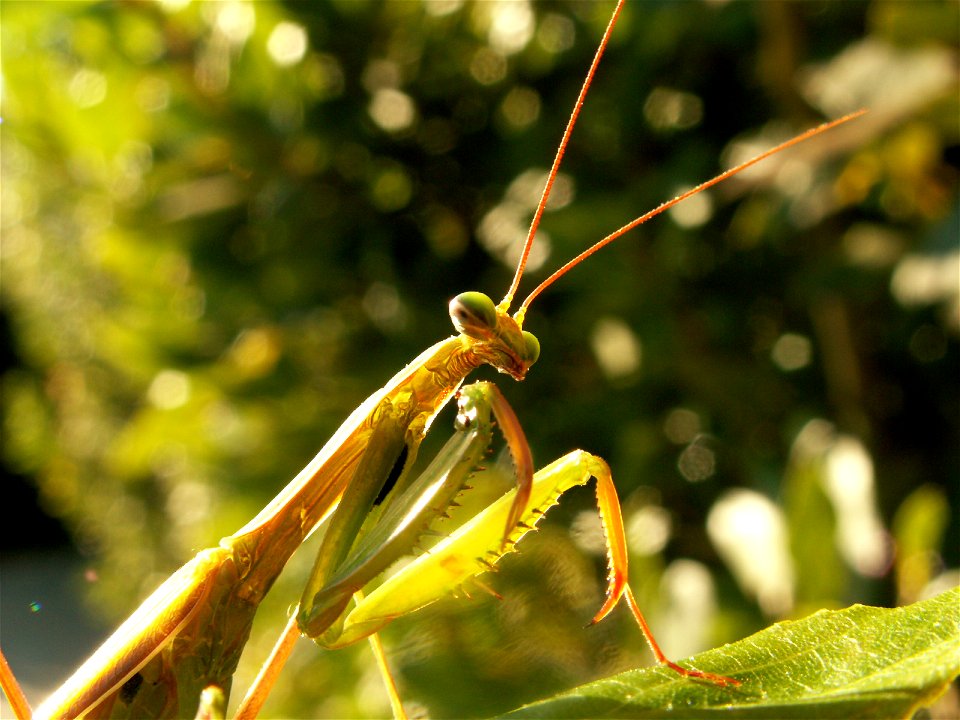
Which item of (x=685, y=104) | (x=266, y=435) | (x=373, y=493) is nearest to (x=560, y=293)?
(x=685, y=104)

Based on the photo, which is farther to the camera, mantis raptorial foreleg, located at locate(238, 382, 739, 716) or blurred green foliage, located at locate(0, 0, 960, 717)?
blurred green foliage, located at locate(0, 0, 960, 717)

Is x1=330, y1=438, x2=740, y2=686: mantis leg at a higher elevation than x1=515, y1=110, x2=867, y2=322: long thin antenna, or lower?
lower

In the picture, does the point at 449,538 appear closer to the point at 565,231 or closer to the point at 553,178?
the point at 553,178

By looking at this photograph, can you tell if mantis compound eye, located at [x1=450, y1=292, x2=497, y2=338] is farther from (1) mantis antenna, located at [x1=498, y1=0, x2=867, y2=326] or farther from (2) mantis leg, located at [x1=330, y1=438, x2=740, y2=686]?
(2) mantis leg, located at [x1=330, y1=438, x2=740, y2=686]

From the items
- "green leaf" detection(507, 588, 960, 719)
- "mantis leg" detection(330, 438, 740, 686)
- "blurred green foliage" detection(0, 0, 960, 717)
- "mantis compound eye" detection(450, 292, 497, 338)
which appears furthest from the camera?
"blurred green foliage" detection(0, 0, 960, 717)

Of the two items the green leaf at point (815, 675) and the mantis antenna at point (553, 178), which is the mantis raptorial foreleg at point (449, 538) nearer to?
the mantis antenna at point (553, 178)

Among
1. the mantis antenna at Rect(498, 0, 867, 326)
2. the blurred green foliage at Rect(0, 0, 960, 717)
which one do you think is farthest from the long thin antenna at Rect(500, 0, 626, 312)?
the blurred green foliage at Rect(0, 0, 960, 717)

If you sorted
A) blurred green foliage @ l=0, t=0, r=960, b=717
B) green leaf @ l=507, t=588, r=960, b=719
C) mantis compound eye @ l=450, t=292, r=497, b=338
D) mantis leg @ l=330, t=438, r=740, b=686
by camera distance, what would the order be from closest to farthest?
green leaf @ l=507, t=588, r=960, b=719, mantis leg @ l=330, t=438, r=740, b=686, mantis compound eye @ l=450, t=292, r=497, b=338, blurred green foliage @ l=0, t=0, r=960, b=717

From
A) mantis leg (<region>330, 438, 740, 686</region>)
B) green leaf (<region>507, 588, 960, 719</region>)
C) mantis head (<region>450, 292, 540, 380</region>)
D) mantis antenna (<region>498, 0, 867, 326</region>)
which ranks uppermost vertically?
mantis antenna (<region>498, 0, 867, 326</region>)
